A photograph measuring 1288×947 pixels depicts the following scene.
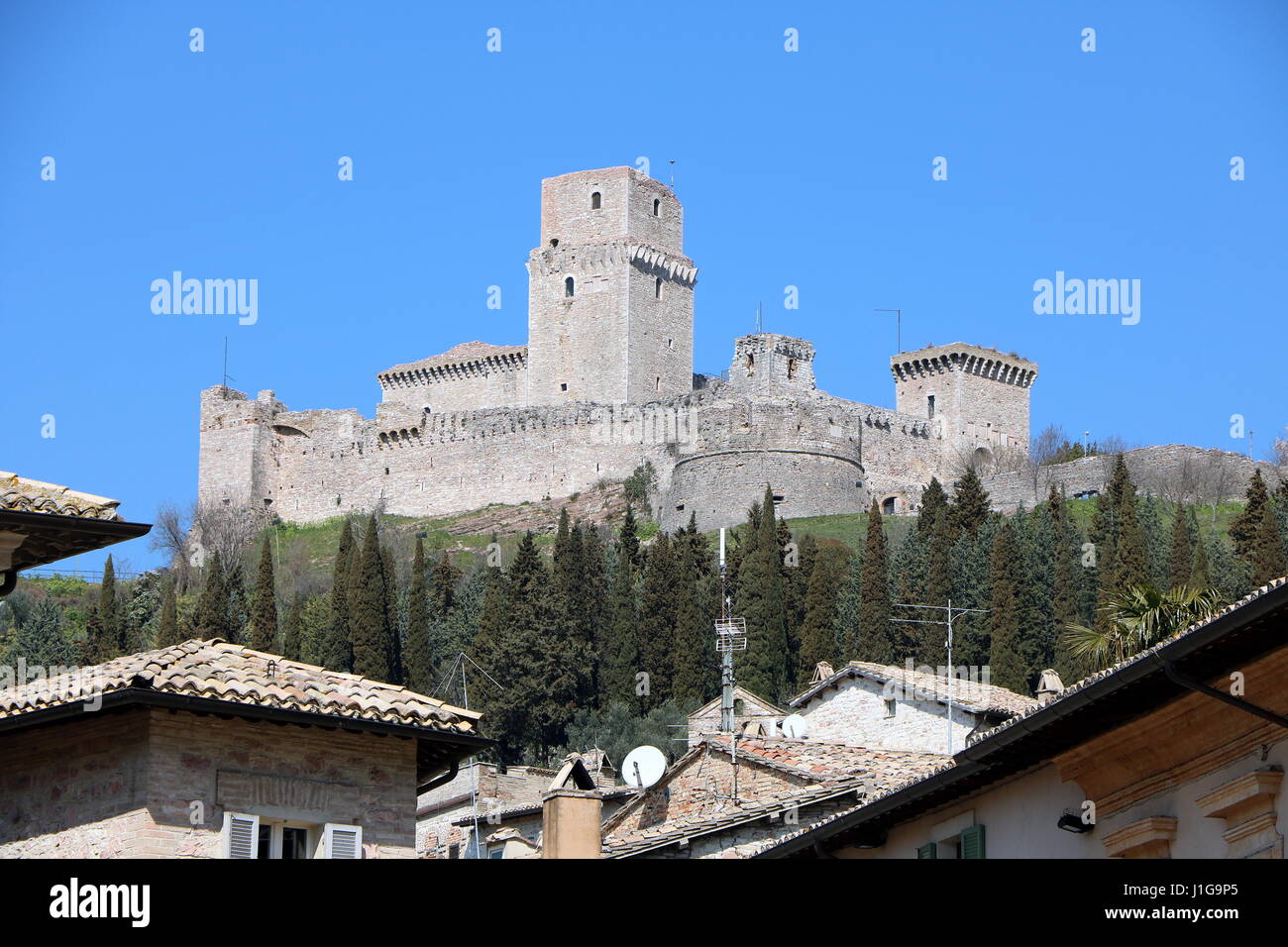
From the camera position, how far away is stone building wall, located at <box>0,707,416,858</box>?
15.3 meters

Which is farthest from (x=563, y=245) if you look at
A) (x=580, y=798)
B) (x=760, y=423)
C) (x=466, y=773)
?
(x=580, y=798)

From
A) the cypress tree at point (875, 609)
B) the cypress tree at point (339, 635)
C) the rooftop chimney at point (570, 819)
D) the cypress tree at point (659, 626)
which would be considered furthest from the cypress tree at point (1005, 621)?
the rooftop chimney at point (570, 819)

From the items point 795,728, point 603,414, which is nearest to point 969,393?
point 603,414

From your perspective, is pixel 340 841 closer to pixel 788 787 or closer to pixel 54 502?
pixel 54 502

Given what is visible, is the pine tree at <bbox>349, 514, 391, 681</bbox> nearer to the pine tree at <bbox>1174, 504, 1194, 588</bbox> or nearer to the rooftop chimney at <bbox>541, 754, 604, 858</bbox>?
the pine tree at <bbox>1174, 504, 1194, 588</bbox>

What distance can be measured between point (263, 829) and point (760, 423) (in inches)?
2439

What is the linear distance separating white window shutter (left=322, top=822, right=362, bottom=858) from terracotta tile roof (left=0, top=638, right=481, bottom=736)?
30.5 inches

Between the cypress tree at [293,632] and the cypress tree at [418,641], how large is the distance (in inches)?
109

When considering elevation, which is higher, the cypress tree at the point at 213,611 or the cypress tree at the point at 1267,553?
the cypress tree at the point at 1267,553

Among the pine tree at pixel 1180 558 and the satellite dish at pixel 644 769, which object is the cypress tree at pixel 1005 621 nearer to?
the pine tree at pixel 1180 558

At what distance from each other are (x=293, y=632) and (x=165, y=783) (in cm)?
4438

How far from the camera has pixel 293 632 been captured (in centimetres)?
5931

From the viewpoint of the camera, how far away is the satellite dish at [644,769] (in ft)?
91.1

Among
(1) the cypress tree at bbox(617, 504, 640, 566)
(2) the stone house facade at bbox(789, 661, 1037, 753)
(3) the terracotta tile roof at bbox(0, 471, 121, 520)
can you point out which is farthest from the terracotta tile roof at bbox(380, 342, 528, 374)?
(3) the terracotta tile roof at bbox(0, 471, 121, 520)
